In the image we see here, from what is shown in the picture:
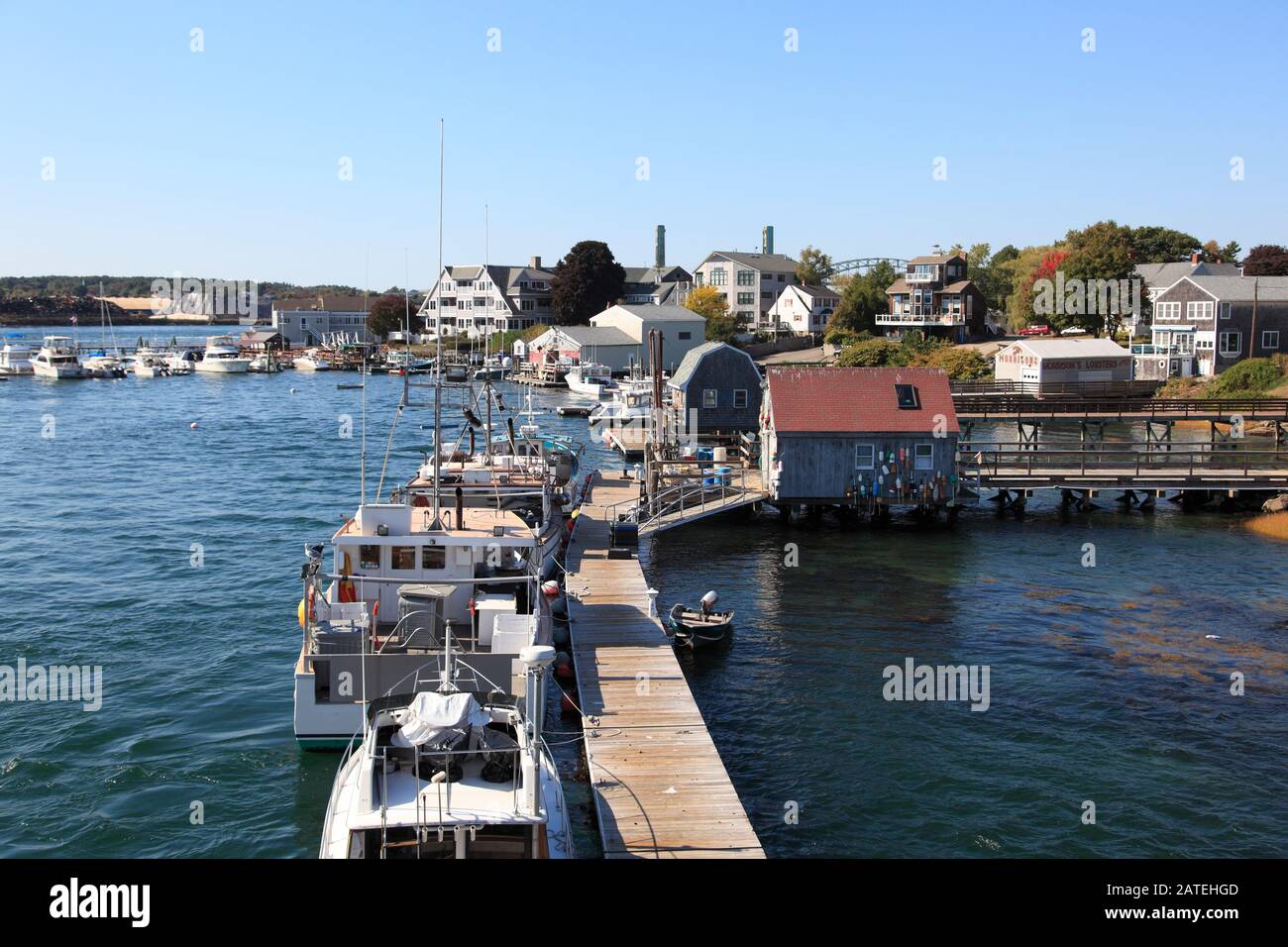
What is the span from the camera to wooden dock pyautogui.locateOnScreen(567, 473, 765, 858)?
17.5m

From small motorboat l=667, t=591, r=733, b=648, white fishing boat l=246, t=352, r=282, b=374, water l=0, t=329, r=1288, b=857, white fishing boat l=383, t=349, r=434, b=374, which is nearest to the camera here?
water l=0, t=329, r=1288, b=857

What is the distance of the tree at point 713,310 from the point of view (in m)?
127

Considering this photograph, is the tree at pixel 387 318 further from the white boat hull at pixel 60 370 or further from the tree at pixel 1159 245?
the tree at pixel 1159 245

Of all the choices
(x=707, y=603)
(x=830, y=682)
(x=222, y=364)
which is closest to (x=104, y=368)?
(x=222, y=364)

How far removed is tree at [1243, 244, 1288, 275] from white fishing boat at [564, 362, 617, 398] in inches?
2621

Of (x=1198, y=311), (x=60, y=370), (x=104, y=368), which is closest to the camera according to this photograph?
(x=1198, y=311)

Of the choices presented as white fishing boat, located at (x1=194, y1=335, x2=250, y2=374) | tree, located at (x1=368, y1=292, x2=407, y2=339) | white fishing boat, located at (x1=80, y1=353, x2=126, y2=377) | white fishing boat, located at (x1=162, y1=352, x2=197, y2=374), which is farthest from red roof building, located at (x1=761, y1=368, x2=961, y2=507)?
tree, located at (x1=368, y1=292, x2=407, y2=339)

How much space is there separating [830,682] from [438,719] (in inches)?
563

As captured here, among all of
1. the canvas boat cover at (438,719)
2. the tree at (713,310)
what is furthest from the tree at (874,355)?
the canvas boat cover at (438,719)

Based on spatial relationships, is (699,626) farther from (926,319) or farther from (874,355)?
(926,319)

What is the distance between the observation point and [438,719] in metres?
16.3

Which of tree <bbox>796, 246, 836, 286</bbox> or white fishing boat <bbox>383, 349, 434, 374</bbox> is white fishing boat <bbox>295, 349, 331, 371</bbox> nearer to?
white fishing boat <bbox>383, 349, 434, 374</bbox>

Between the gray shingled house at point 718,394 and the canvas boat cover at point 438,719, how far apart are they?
167 feet

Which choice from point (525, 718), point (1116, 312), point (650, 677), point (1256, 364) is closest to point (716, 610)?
point (650, 677)
